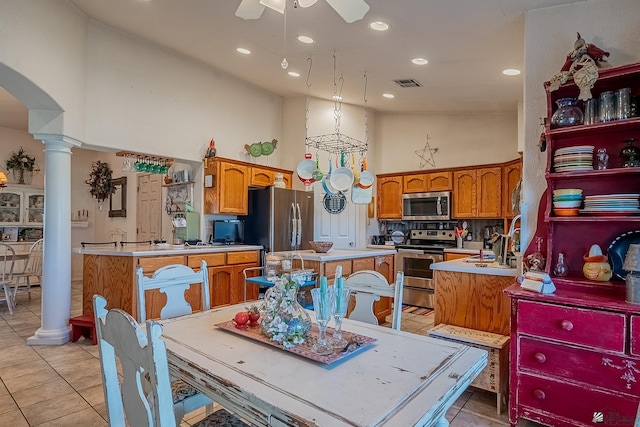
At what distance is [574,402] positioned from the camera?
1983 millimetres

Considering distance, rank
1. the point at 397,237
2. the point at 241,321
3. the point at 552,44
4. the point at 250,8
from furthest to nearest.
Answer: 1. the point at 397,237
2. the point at 552,44
3. the point at 250,8
4. the point at 241,321

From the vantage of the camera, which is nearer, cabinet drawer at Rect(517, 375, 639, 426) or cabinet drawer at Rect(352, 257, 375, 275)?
cabinet drawer at Rect(517, 375, 639, 426)

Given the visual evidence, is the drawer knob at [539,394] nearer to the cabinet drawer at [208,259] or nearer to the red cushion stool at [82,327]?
the cabinet drawer at [208,259]

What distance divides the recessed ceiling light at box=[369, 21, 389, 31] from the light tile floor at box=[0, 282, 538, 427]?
2.96 meters

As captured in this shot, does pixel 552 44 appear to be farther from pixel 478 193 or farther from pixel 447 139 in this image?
pixel 447 139

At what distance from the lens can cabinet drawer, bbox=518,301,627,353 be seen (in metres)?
1.87

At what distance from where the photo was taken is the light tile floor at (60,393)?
229 centimetres

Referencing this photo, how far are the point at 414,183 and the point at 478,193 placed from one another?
1004mm

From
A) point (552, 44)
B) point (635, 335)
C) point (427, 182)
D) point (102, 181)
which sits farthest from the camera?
point (102, 181)

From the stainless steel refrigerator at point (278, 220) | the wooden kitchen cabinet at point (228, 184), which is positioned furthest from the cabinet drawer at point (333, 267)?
the wooden kitchen cabinet at point (228, 184)

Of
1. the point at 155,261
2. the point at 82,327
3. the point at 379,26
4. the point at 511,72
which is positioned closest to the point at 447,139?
the point at 511,72

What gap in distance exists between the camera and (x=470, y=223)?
5.66 m

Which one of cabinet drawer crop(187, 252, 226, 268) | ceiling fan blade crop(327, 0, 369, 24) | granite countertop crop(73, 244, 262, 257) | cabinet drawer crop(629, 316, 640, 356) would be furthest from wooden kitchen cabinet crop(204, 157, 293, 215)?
cabinet drawer crop(629, 316, 640, 356)

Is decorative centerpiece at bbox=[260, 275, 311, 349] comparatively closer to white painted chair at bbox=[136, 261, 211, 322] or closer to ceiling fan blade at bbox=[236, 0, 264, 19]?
white painted chair at bbox=[136, 261, 211, 322]
